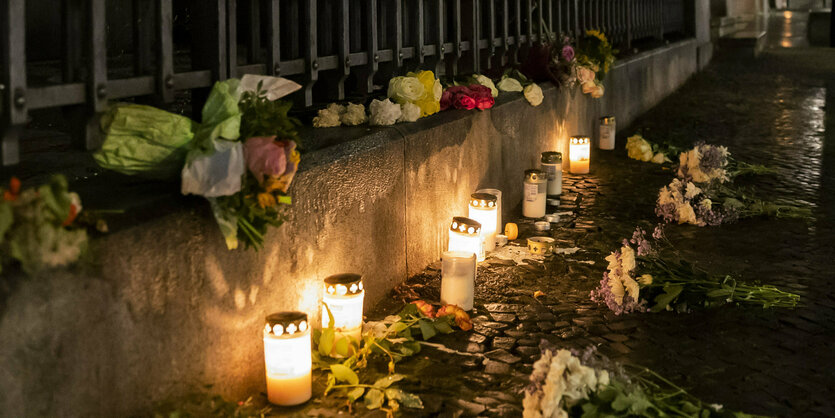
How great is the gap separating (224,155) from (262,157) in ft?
0.50

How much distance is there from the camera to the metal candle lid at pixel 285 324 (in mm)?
3422

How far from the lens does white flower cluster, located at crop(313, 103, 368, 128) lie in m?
5.04

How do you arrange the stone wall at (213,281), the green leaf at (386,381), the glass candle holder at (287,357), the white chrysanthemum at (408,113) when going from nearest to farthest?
the stone wall at (213,281) → the glass candle holder at (287,357) → the green leaf at (386,381) → the white chrysanthemum at (408,113)

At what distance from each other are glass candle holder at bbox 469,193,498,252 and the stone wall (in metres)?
0.17

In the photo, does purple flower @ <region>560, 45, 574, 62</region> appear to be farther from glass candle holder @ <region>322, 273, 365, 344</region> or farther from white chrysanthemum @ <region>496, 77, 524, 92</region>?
glass candle holder @ <region>322, 273, 365, 344</region>

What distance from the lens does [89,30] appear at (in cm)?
327

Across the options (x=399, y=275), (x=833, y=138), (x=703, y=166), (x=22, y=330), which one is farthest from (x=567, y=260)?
(x=833, y=138)

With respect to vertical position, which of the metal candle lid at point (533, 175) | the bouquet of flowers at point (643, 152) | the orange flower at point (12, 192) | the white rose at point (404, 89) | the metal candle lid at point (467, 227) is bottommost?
the metal candle lid at point (467, 227)

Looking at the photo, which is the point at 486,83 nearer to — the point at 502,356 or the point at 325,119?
the point at 325,119

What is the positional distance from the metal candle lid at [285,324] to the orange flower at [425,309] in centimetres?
104

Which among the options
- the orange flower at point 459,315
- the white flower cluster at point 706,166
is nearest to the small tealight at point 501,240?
the orange flower at point 459,315

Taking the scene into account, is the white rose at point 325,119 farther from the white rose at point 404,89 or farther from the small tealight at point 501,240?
the small tealight at point 501,240

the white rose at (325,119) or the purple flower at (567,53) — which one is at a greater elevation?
the purple flower at (567,53)

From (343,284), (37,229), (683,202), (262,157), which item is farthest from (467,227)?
(37,229)
